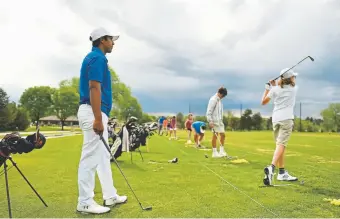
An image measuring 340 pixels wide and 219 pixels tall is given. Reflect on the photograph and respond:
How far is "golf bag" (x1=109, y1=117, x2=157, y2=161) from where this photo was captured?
455 inches

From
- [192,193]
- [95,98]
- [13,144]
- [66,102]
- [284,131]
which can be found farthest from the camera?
[66,102]

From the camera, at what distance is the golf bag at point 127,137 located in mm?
11555

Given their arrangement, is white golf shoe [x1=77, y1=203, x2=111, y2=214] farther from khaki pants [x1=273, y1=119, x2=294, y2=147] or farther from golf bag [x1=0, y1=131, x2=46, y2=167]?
khaki pants [x1=273, y1=119, x2=294, y2=147]

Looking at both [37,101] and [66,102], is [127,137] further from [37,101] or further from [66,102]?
[37,101]

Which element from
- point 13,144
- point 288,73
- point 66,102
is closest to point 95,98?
point 13,144

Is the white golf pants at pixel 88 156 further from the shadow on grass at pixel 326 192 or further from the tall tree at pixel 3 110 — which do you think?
the tall tree at pixel 3 110

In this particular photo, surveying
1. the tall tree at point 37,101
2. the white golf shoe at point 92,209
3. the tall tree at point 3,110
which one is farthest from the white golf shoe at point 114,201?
the tall tree at point 37,101

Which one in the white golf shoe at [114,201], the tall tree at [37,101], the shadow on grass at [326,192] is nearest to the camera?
the white golf shoe at [114,201]

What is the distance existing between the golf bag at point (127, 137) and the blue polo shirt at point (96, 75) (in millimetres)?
5655

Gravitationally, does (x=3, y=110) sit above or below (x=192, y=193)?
above

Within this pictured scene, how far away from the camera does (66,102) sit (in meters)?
89.9

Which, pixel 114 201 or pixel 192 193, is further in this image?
pixel 192 193

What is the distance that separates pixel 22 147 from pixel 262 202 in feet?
12.3

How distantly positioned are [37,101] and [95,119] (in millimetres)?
96380
